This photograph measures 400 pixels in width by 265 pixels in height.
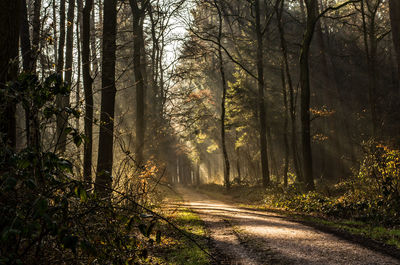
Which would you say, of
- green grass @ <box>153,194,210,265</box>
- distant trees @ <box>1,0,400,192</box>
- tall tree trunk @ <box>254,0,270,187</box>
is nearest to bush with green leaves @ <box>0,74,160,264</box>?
green grass @ <box>153,194,210,265</box>

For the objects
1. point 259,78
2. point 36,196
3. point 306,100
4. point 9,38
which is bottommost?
point 36,196

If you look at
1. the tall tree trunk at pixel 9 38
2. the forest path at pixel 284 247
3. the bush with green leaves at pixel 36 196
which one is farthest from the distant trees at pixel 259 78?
the bush with green leaves at pixel 36 196

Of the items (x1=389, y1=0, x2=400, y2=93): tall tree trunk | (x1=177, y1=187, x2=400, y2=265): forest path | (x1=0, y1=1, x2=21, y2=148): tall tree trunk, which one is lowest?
(x1=177, y1=187, x2=400, y2=265): forest path

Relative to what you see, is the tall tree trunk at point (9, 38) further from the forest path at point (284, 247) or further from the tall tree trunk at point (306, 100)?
the tall tree trunk at point (306, 100)

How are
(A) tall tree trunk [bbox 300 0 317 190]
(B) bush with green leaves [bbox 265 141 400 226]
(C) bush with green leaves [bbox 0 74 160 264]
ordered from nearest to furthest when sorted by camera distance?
1. (C) bush with green leaves [bbox 0 74 160 264]
2. (B) bush with green leaves [bbox 265 141 400 226]
3. (A) tall tree trunk [bbox 300 0 317 190]

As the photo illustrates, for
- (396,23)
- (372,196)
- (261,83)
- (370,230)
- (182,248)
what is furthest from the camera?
(261,83)

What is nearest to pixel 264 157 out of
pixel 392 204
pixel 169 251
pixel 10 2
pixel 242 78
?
pixel 242 78

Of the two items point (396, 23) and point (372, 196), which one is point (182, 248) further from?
point (396, 23)

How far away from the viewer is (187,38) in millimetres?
23625

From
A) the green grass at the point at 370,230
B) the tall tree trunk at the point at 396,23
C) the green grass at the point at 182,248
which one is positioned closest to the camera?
the green grass at the point at 182,248

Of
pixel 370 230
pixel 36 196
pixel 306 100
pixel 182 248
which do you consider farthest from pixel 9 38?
pixel 306 100

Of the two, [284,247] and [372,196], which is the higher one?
[372,196]

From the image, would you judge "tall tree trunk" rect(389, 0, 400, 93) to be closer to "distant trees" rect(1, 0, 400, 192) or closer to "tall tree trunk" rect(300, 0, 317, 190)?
"distant trees" rect(1, 0, 400, 192)

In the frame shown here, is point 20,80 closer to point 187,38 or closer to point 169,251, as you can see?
point 169,251
